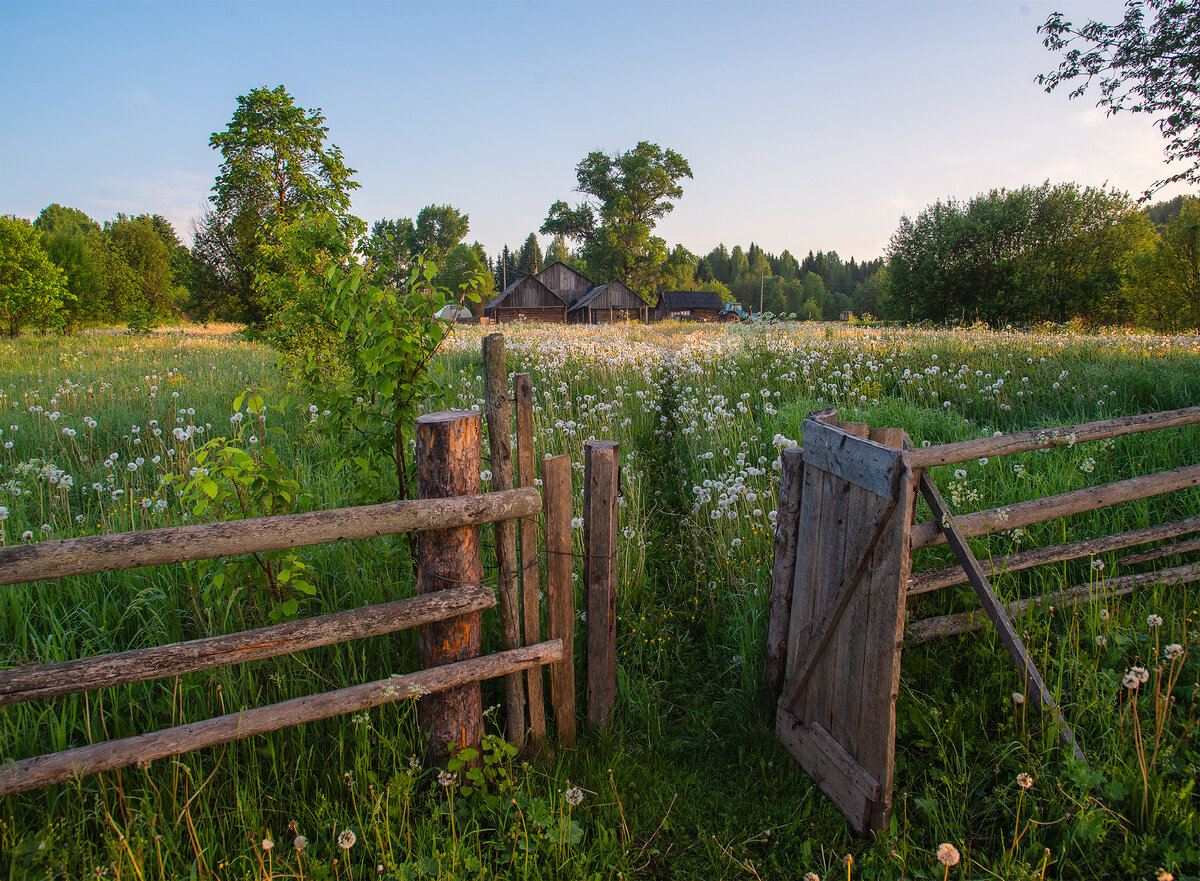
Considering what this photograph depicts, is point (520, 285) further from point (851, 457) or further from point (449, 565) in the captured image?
point (851, 457)

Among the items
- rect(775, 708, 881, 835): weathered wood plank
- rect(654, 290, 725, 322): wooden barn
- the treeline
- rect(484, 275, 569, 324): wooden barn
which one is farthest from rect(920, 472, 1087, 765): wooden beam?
rect(654, 290, 725, 322): wooden barn

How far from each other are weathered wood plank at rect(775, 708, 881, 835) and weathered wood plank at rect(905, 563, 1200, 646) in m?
0.86

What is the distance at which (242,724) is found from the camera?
87.4 inches

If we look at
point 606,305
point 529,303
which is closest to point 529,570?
point 529,303

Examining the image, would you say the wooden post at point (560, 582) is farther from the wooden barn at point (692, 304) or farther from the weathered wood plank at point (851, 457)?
the wooden barn at point (692, 304)

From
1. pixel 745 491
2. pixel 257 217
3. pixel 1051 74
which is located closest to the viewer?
pixel 745 491

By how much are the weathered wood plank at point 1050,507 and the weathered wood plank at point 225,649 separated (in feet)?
7.63

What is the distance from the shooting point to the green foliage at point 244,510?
2.64 meters

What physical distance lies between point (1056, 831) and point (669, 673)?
83.4 inches

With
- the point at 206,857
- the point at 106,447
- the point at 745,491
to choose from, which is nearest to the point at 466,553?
the point at 206,857

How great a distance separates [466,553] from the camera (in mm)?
2738

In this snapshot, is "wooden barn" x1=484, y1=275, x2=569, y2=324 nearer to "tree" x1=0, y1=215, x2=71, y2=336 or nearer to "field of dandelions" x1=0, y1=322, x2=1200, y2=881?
"tree" x1=0, y1=215, x2=71, y2=336

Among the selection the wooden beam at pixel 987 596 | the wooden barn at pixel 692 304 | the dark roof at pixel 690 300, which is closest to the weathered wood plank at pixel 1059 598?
the wooden beam at pixel 987 596

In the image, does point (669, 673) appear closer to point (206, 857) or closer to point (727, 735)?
point (727, 735)
